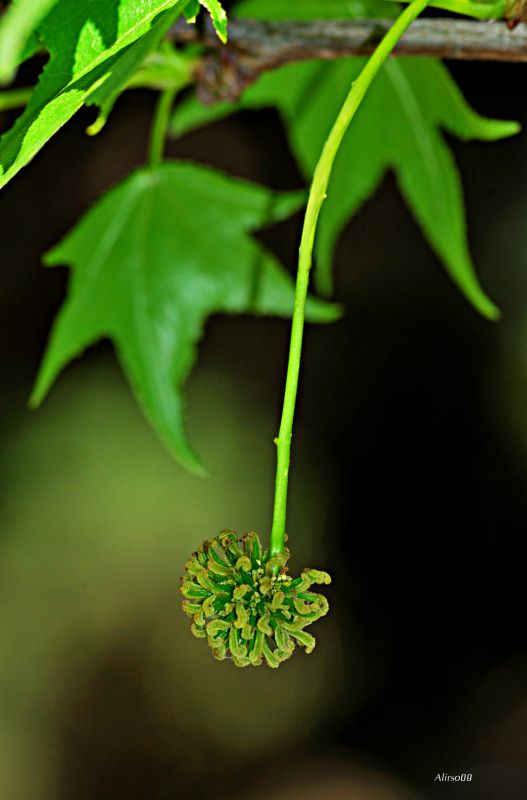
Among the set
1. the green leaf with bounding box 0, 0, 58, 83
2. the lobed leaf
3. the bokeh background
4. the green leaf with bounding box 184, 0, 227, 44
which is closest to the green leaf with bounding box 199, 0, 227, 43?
the green leaf with bounding box 184, 0, 227, 44

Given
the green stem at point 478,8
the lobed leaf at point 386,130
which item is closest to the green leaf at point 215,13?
the green stem at point 478,8

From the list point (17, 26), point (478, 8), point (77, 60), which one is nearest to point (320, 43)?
point (478, 8)

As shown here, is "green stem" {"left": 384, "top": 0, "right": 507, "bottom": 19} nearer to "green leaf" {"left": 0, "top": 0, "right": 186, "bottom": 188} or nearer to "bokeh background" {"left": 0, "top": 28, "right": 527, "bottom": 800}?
"green leaf" {"left": 0, "top": 0, "right": 186, "bottom": 188}

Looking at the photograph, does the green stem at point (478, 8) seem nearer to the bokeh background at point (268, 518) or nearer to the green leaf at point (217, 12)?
the green leaf at point (217, 12)

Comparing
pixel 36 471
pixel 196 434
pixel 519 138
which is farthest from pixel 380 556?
pixel 519 138

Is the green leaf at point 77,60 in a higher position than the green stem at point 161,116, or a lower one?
lower

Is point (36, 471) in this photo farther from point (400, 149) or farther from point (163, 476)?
point (400, 149)
